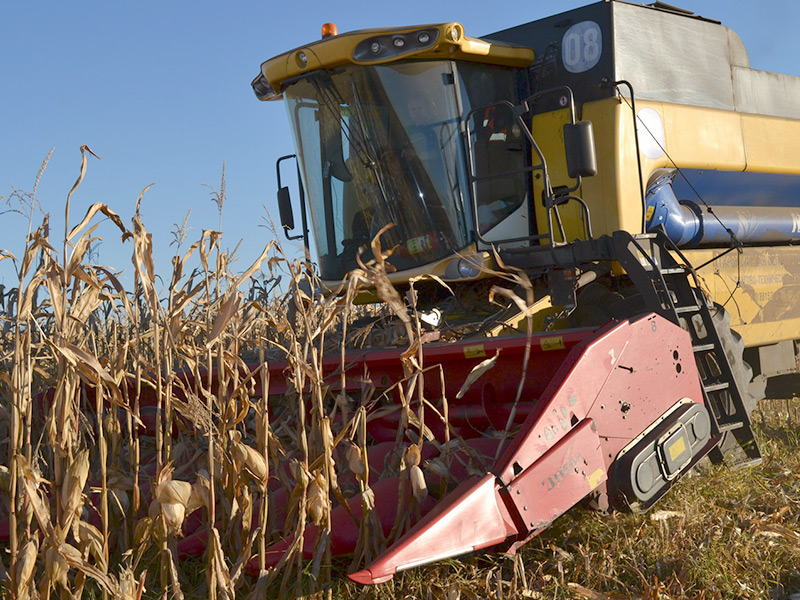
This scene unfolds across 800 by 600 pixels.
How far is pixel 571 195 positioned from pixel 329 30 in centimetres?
165

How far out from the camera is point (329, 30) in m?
4.88

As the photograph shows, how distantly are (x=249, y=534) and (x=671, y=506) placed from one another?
1603mm

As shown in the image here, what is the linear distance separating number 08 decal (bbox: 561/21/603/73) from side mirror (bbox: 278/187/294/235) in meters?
1.95

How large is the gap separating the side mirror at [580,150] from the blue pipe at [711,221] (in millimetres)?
→ 645

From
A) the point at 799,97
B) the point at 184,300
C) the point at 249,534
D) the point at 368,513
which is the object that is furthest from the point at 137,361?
the point at 799,97

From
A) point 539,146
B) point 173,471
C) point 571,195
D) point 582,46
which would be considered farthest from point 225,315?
point 582,46

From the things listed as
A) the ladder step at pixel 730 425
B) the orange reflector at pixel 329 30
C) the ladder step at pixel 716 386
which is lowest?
the ladder step at pixel 730 425

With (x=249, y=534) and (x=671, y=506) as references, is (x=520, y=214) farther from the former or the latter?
(x=249, y=534)

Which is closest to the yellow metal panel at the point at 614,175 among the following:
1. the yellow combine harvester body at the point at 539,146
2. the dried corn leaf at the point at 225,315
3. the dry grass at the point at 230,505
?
the yellow combine harvester body at the point at 539,146

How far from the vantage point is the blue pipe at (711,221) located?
15.6 feet

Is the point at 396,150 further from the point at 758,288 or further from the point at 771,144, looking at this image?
the point at 771,144

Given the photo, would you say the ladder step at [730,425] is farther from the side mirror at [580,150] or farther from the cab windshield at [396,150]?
the cab windshield at [396,150]

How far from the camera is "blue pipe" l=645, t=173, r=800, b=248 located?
15.6ft

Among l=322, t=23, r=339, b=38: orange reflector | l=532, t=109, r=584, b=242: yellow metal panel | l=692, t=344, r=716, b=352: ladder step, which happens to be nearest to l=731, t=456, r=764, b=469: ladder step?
l=692, t=344, r=716, b=352: ladder step
